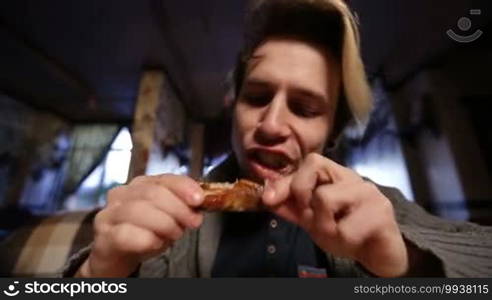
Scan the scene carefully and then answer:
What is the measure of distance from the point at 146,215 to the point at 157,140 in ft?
3.85

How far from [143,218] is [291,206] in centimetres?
13

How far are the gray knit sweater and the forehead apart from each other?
174 millimetres

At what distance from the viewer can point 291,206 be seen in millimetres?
242

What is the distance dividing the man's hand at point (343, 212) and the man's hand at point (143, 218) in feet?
0.24

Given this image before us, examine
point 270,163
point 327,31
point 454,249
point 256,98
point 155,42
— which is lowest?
point 454,249

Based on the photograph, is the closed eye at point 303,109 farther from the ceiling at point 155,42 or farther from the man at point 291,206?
the ceiling at point 155,42

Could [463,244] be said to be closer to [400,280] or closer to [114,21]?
[400,280]

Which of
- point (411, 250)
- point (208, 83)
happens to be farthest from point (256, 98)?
point (208, 83)

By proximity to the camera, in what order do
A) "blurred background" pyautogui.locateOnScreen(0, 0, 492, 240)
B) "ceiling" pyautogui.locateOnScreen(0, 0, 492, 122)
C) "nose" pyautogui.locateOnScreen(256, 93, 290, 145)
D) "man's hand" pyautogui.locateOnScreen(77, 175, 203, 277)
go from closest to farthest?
"man's hand" pyautogui.locateOnScreen(77, 175, 203, 277)
"nose" pyautogui.locateOnScreen(256, 93, 290, 145)
"blurred background" pyautogui.locateOnScreen(0, 0, 492, 240)
"ceiling" pyautogui.locateOnScreen(0, 0, 492, 122)

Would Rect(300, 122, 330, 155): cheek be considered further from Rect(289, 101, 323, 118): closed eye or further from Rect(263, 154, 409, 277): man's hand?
Rect(263, 154, 409, 277): man's hand

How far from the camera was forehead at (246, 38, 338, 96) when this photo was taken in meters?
0.39
